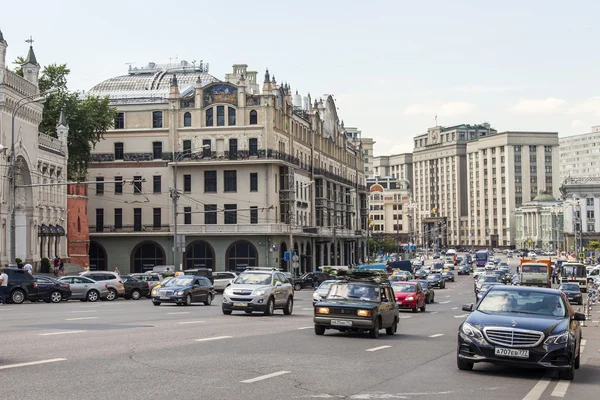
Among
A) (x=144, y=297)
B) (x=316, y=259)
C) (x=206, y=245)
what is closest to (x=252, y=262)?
(x=206, y=245)

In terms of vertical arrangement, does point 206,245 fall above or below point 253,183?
below

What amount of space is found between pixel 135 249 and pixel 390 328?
205ft

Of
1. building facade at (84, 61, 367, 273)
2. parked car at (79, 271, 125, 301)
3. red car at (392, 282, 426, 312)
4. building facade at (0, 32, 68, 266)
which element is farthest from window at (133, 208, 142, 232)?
red car at (392, 282, 426, 312)

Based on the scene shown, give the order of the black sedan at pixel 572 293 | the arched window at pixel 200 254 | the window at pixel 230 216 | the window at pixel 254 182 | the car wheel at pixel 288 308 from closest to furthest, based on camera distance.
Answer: the car wheel at pixel 288 308, the black sedan at pixel 572 293, the window at pixel 230 216, the arched window at pixel 200 254, the window at pixel 254 182

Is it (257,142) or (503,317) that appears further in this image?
(257,142)

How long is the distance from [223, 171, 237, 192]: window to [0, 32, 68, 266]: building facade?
1789cm

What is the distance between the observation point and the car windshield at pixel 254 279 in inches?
1289

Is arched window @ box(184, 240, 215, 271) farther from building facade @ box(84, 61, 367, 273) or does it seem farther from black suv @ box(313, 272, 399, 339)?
black suv @ box(313, 272, 399, 339)

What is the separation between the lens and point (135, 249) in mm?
84812

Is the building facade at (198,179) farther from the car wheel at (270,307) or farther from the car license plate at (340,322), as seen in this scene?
the car license plate at (340,322)

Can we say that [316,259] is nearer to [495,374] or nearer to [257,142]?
[257,142]

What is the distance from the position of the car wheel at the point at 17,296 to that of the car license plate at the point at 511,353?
99.5 feet

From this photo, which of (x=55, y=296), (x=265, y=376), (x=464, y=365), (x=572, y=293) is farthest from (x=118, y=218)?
(x=265, y=376)

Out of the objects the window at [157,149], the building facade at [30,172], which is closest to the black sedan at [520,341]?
the building facade at [30,172]
